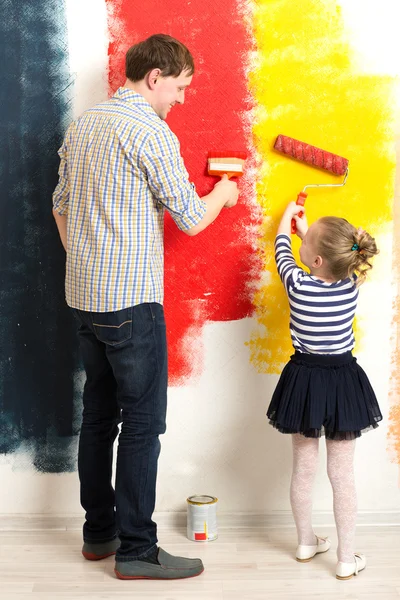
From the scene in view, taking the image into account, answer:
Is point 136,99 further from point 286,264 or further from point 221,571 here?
point 221,571

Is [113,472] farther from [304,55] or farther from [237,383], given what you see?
[304,55]

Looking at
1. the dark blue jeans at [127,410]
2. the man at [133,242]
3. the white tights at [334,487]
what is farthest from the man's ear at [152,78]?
the white tights at [334,487]

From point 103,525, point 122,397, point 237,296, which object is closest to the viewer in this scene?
point 122,397

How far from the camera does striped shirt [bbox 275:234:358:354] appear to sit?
1.84 metres

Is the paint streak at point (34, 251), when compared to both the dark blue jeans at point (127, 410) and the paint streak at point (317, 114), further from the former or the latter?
the paint streak at point (317, 114)

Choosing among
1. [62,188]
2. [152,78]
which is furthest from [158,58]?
[62,188]

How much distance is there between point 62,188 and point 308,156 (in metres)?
0.67

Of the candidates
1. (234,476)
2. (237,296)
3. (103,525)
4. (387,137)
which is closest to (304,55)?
(387,137)

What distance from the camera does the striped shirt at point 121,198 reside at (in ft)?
5.59

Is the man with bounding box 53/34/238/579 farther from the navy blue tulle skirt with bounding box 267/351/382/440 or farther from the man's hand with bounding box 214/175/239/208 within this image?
the navy blue tulle skirt with bounding box 267/351/382/440

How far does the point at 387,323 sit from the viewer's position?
84.2 inches

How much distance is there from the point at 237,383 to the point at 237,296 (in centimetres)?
25

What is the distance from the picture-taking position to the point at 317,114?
6.73 ft

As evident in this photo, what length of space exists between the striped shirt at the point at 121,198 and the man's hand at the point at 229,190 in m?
0.14
